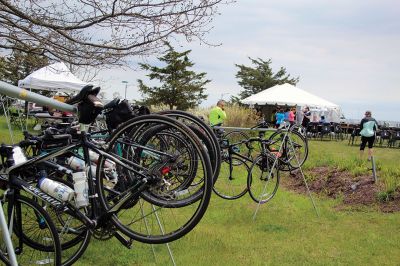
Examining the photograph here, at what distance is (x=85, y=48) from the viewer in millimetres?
6359

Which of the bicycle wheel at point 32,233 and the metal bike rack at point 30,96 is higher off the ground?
the metal bike rack at point 30,96

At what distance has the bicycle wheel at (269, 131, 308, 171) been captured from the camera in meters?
8.63

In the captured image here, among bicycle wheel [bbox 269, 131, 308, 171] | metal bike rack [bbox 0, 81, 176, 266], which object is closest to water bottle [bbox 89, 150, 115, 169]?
metal bike rack [bbox 0, 81, 176, 266]

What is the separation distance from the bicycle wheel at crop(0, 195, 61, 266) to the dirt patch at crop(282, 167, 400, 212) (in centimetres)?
674

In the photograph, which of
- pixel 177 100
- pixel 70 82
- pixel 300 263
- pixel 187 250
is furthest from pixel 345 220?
pixel 177 100

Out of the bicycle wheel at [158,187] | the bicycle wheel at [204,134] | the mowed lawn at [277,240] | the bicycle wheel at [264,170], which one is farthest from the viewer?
the bicycle wheel at [264,170]

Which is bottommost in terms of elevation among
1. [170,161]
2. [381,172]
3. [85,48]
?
[381,172]

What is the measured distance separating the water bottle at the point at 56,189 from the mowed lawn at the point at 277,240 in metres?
2.13

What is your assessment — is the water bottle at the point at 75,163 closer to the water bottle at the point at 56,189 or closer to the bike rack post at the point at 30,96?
the water bottle at the point at 56,189

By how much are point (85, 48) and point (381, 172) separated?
6.88 metres

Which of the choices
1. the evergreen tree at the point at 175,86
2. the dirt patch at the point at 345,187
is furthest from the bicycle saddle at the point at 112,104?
the evergreen tree at the point at 175,86

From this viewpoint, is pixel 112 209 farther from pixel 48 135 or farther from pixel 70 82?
pixel 70 82

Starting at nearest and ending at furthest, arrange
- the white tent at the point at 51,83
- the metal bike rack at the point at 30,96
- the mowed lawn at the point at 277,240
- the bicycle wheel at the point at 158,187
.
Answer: the metal bike rack at the point at 30,96, the bicycle wheel at the point at 158,187, the mowed lawn at the point at 277,240, the white tent at the point at 51,83

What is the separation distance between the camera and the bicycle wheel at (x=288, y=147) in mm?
8634
